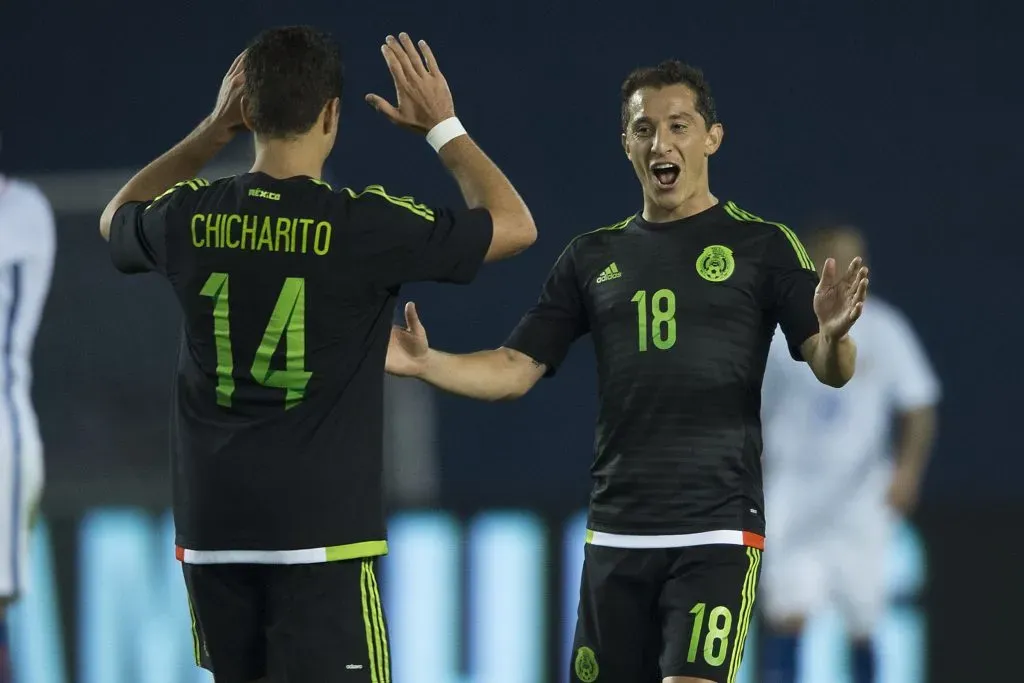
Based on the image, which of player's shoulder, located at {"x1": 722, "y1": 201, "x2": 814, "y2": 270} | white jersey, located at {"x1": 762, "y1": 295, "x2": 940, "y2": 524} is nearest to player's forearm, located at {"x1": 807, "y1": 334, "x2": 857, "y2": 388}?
player's shoulder, located at {"x1": 722, "y1": 201, "x2": 814, "y2": 270}

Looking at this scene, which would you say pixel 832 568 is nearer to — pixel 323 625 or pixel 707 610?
pixel 707 610

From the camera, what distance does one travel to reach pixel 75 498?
→ 7488mm

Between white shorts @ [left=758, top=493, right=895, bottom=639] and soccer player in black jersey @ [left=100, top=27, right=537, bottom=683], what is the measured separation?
376 cm

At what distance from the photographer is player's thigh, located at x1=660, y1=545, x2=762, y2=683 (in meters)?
3.85

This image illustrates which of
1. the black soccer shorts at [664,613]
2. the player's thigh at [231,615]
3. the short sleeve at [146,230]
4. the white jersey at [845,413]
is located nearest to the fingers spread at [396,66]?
the short sleeve at [146,230]

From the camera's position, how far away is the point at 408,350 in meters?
4.02

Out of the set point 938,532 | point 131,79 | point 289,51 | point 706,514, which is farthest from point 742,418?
point 131,79

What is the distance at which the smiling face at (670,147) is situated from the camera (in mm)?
4168

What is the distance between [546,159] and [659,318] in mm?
4936

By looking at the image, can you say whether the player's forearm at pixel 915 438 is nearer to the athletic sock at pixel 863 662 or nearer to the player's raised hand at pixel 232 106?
the athletic sock at pixel 863 662

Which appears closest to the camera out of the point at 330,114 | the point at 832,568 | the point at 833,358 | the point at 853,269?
the point at 330,114

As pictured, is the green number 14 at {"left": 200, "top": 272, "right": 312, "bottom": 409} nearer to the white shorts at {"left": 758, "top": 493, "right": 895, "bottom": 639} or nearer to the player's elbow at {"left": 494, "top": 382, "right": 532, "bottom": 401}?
the player's elbow at {"left": 494, "top": 382, "right": 532, "bottom": 401}

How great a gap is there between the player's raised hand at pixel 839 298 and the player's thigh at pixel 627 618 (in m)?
0.65

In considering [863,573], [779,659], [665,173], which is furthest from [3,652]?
[665,173]
